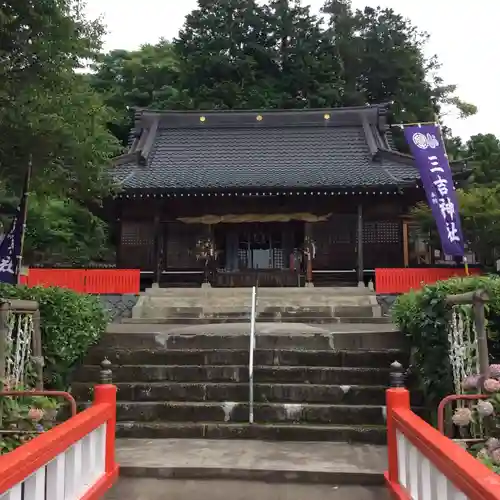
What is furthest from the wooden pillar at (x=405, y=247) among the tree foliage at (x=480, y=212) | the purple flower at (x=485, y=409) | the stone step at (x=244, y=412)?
the purple flower at (x=485, y=409)

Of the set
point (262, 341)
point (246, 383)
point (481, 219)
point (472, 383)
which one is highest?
point (481, 219)

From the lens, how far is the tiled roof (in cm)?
1695

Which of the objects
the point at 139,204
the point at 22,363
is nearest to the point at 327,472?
the point at 22,363

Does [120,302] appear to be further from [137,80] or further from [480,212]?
[137,80]

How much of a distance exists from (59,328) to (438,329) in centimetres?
489

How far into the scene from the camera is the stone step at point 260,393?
696cm

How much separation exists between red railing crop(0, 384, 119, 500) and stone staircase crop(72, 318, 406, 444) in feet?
5.58

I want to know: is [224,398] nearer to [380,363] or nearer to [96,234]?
[380,363]

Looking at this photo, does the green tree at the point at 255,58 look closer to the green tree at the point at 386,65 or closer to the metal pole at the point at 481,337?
the green tree at the point at 386,65

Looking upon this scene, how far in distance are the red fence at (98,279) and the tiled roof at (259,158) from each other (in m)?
3.18

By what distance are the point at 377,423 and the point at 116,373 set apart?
3737mm

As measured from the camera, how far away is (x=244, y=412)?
6.77m

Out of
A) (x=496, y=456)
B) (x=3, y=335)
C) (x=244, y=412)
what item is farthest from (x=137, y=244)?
(x=496, y=456)

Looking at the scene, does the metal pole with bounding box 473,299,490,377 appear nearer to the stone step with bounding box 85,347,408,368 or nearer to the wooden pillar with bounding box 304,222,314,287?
the stone step with bounding box 85,347,408,368
